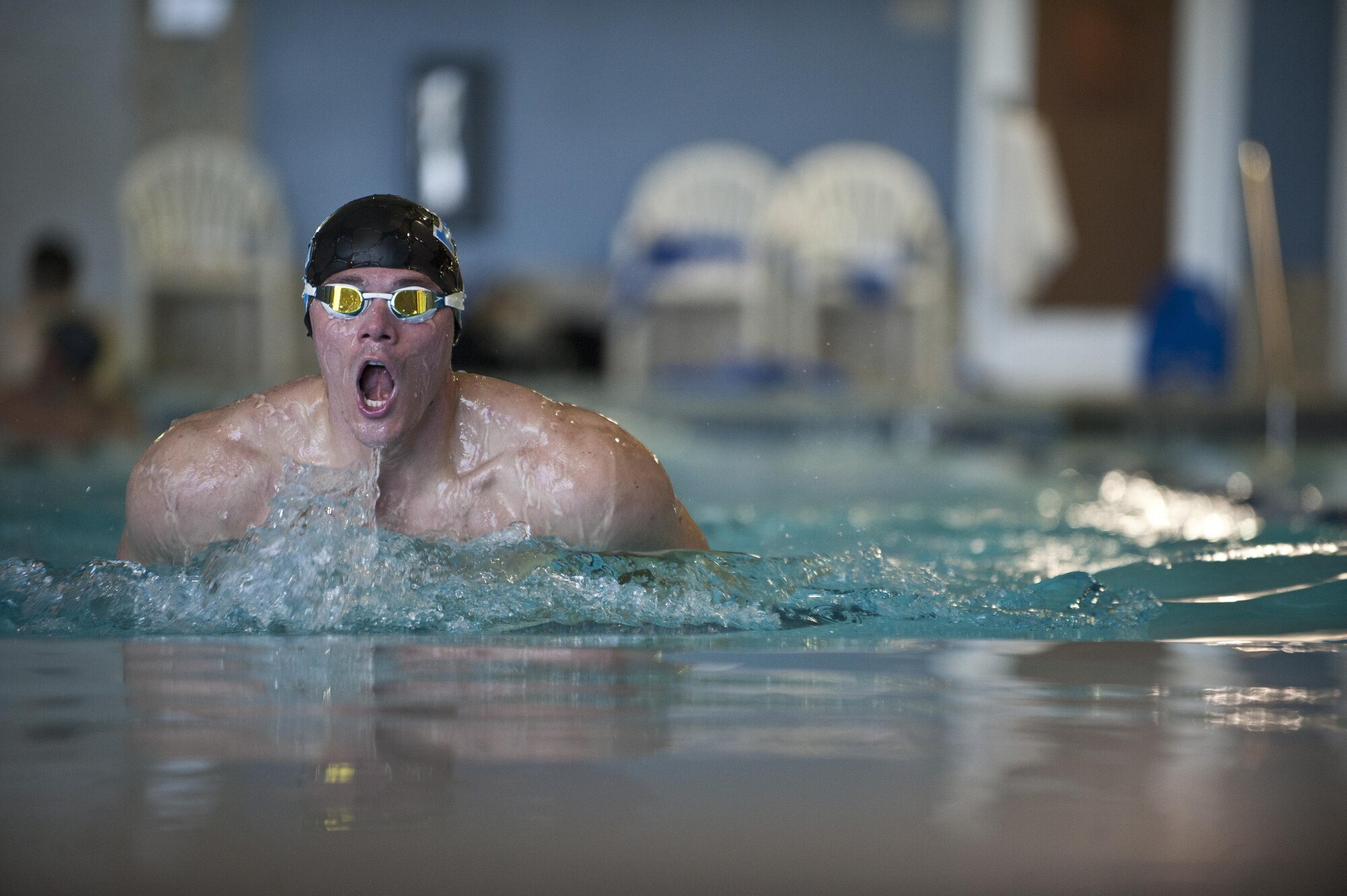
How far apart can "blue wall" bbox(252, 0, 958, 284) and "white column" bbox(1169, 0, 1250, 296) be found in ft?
4.77

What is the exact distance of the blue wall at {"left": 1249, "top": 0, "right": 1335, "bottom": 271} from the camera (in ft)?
29.5

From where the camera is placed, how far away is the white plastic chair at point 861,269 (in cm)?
836

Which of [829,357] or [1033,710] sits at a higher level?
[829,357]

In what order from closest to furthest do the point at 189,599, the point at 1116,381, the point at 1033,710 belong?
the point at 1033,710 → the point at 189,599 → the point at 1116,381

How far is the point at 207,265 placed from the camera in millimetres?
8359

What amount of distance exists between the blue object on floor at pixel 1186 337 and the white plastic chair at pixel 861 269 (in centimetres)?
120

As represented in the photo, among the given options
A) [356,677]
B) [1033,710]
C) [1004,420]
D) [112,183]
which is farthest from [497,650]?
[112,183]

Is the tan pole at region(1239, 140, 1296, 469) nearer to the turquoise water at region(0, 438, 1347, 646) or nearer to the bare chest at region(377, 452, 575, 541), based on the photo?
the turquoise water at region(0, 438, 1347, 646)

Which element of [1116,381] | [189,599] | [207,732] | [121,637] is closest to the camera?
[207,732]

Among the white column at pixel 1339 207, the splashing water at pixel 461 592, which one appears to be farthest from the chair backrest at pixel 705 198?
the splashing water at pixel 461 592

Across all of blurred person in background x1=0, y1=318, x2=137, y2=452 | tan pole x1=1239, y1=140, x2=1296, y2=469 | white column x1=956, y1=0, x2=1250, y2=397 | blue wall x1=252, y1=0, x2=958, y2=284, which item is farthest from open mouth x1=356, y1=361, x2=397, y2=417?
blue wall x1=252, y1=0, x2=958, y2=284

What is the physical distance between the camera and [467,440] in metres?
2.15

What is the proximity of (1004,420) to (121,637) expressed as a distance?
17.4 ft

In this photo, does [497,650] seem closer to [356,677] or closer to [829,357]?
[356,677]
